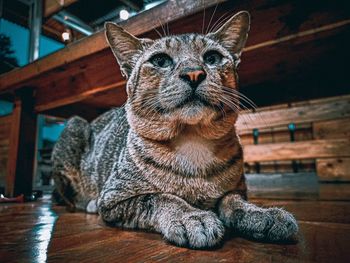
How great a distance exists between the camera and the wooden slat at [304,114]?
443cm

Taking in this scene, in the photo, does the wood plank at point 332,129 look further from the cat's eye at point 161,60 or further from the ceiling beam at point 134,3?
the cat's eye at point 161,60

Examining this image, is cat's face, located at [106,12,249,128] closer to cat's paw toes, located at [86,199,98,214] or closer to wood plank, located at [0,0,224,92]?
wood plank, located at [0,0,224,92]

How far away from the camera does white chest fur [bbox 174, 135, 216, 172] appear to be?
1372 mm

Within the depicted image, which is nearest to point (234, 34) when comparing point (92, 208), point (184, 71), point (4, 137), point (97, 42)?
point (184, 71)

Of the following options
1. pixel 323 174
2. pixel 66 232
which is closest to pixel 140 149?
pixel 66 232

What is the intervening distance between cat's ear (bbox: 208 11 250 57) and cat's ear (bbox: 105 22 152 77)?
0.48 meters

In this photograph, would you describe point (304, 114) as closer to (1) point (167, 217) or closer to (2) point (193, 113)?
Answer: (2) point (193, 113)

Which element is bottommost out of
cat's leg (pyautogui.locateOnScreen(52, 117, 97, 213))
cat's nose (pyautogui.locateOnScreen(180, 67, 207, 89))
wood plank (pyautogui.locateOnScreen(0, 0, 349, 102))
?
cat's leg (pyautogui.locateOnScreen(52, 117, 97, 213))

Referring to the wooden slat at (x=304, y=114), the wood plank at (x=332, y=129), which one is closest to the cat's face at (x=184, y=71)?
the wooden slat at (x=304, y=114)

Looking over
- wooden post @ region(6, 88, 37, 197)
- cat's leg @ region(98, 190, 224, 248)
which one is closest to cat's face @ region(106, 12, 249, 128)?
cat's leg @ region(98, 190, 224, 248)

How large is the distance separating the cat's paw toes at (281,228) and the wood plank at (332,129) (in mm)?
4094

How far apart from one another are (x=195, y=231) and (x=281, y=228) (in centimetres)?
32

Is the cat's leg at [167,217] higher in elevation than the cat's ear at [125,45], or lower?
lower

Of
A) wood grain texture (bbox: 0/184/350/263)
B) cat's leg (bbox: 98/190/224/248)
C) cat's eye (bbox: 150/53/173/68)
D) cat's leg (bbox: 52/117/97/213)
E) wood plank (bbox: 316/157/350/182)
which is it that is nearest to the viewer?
wood grain texture (bbox: 0/184/350/263)
